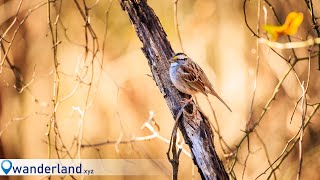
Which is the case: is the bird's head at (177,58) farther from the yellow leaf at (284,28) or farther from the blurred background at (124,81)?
the yellow leaf at (284,28)

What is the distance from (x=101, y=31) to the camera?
1.73m

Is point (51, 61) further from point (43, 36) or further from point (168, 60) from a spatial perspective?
point (168, 60)

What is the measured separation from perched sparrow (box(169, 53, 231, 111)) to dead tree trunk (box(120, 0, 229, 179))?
0.07 ft

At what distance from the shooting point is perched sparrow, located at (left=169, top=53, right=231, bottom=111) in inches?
55.2

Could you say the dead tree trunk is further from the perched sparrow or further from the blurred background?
the blurred background

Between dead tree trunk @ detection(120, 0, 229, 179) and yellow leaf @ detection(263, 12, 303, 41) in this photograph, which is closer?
yellow leaf @ detection(263, 12, 303, 41)

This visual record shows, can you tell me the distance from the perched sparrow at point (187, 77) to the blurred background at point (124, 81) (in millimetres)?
179

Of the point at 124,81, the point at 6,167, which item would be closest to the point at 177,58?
the point at 124,81

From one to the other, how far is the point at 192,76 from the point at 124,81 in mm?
334

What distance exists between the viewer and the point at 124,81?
172cm

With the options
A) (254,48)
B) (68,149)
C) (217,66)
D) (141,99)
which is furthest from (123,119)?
(254,48)

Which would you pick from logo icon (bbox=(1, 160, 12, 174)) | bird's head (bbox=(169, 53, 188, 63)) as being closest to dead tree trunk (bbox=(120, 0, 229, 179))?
bird's head (bbox=(169, 53, 188, 63))

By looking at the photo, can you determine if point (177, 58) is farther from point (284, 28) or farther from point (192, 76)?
point (284, 28)

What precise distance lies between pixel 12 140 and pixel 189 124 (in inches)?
25.1
